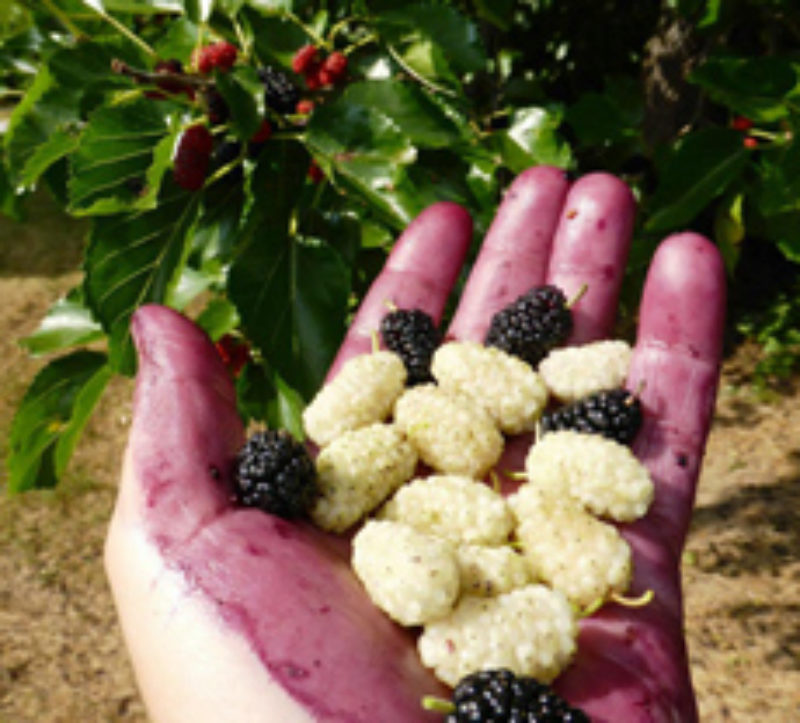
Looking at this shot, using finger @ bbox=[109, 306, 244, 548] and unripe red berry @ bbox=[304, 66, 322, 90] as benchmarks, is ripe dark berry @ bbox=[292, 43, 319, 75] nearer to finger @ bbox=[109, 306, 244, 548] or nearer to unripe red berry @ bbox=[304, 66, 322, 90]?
unripe red berry @ bbox=[304, 66, 322, 90]

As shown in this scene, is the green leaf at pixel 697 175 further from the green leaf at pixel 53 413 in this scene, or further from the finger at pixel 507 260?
the green leaf at pixel 53 413

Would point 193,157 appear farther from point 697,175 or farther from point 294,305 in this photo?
point 697,175

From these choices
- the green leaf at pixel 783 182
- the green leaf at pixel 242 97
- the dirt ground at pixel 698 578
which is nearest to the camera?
the green leaf at pixel 242 97

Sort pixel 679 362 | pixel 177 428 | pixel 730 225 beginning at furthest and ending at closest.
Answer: pixel 730 225 < pixel 679 362 < pixel 177 428

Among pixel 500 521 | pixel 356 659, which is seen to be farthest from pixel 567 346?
pixel 356 659

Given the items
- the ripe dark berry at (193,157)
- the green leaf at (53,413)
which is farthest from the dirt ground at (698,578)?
the ripe dark berry at (193,157)

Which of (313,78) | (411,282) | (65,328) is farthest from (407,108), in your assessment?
(65,328)
